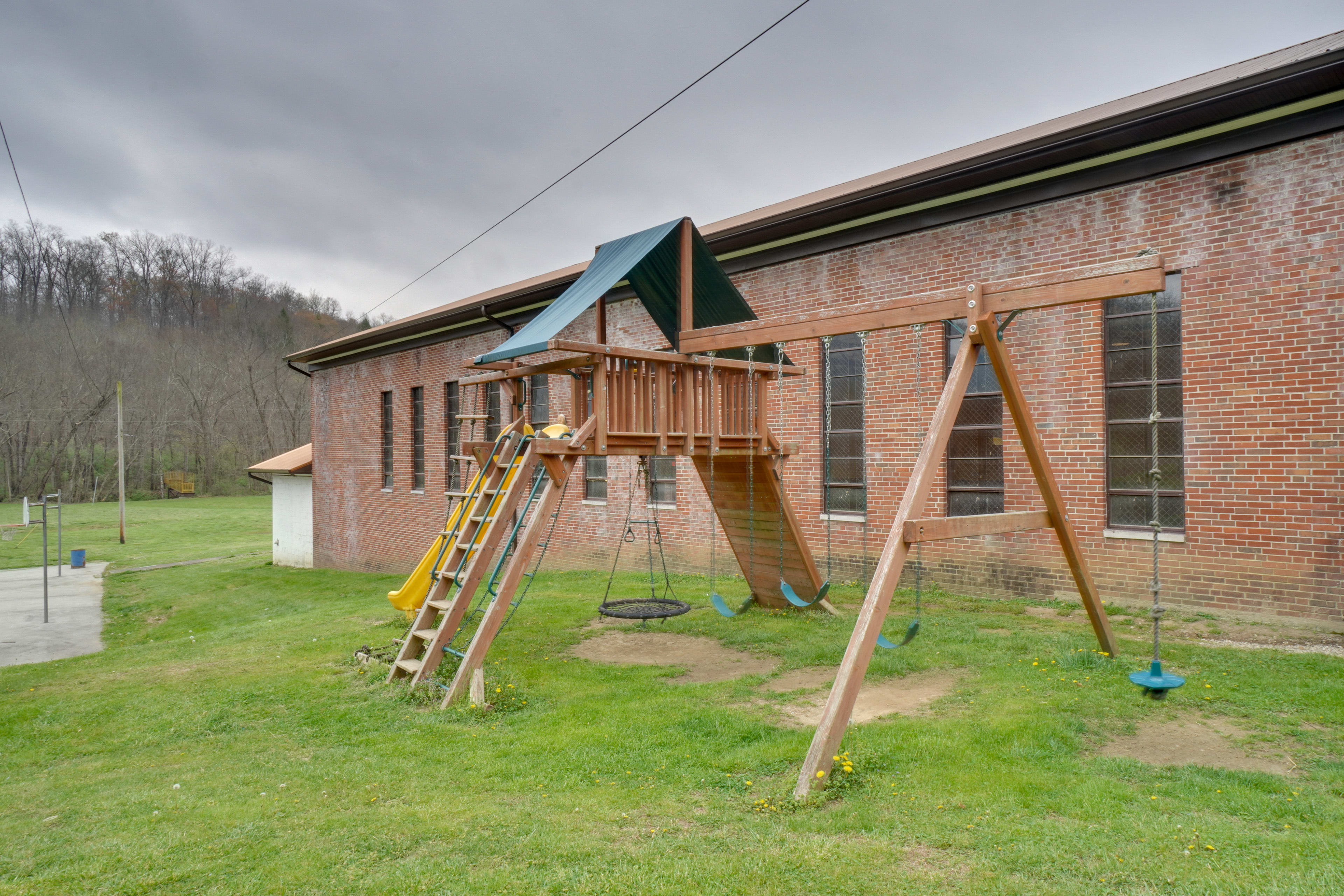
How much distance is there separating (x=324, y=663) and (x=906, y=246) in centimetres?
828

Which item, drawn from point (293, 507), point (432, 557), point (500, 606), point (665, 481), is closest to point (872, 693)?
point (500, 606)

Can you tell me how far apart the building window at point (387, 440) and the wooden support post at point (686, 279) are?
14.9 metres

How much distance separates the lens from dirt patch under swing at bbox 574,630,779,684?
6.86 metres

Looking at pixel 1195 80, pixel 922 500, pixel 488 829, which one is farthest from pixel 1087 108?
pixel 488 829

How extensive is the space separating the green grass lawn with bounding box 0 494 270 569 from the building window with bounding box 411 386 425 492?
1073 cm

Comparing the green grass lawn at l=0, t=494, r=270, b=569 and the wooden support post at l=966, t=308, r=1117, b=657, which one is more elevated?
the wooden support post at l=966, t=308, r=1117, b=657

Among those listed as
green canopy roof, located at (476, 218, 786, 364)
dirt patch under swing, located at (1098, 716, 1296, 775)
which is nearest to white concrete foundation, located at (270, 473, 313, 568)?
green canopy roof, located at (476, 218, 786, 364)

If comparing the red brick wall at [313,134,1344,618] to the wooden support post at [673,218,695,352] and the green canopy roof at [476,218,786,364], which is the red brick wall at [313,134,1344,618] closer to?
the green canopy roof at [476,218,786,364]

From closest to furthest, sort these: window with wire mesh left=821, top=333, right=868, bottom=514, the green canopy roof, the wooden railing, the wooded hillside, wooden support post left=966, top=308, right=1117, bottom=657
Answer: wooden support post left=966, top=308, right=1117, bottom=657, the wooden railing, the green canopy roof, window with wire mesh left=821, top=333, right=868, bottom=514, the wooded hillside

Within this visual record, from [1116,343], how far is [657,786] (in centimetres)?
701

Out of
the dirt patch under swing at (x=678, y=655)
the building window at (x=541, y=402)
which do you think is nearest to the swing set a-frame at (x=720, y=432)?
the dirt patch under swing at (x=678, y=655)

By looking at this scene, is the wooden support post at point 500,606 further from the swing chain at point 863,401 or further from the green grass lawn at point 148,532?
the green grass lawn at point 148,532

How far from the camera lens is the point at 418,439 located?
19.5 metres

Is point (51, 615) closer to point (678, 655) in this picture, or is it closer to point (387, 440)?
point (387, 440)
